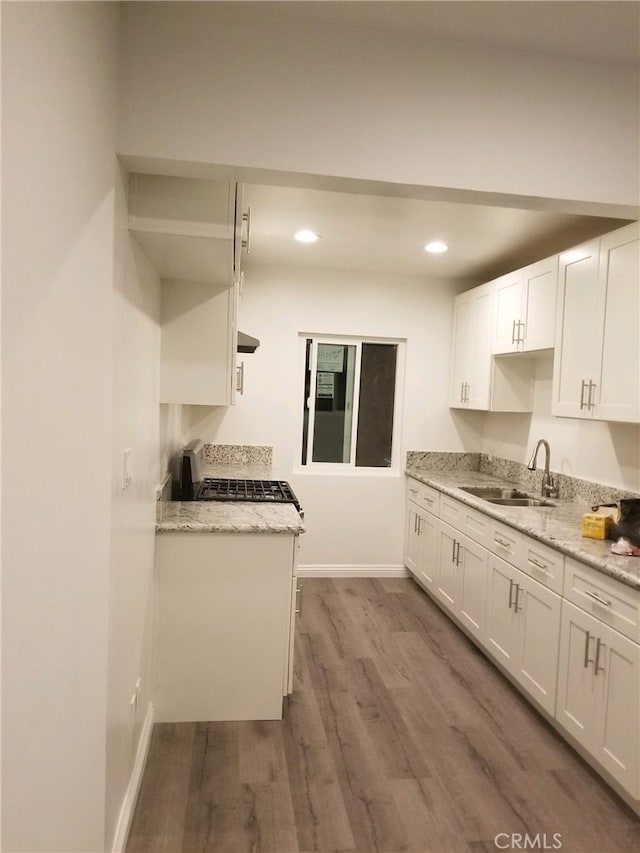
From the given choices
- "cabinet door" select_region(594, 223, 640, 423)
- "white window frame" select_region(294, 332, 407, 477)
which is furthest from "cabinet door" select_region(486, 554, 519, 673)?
"white window frame" select_region(294, 332, 407, 477)

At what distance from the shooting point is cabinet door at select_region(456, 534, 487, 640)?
10.9 feet

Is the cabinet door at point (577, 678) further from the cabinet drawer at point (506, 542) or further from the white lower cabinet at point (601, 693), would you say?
the cabinet drawer at point (506, 542)

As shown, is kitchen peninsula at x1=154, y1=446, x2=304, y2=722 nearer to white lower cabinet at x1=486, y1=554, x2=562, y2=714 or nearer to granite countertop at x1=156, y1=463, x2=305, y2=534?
granite countertop at x1=156, y1=463, x2=305, y2=534

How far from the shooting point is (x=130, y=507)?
1856 mm

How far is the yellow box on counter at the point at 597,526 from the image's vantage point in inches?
101

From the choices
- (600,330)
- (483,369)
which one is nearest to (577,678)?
(600,330)

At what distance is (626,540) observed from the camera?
7.96 feet

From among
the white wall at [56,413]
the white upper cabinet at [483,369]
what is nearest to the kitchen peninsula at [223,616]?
the white wall at [56,413]

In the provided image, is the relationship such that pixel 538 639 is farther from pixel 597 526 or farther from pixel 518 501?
pixel 518 501

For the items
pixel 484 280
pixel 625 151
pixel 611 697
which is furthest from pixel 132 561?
pixel 484 280

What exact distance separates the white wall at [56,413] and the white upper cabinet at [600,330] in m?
2.24

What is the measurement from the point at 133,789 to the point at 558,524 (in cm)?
222

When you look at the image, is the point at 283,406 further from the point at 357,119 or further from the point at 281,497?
the point at 357,119

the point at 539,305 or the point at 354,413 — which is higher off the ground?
the point at 539,305
